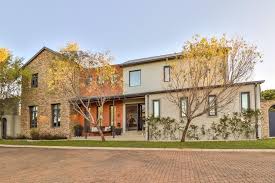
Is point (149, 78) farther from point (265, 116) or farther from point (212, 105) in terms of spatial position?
point (265, 116)

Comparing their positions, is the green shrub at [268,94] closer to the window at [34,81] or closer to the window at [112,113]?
the window at [112,113]

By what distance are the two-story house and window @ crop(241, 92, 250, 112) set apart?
14.8ft

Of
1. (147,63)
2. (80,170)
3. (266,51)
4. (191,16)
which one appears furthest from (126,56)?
(80,170)

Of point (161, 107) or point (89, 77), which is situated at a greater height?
point (89, 77)

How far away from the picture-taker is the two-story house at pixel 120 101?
2542 cm

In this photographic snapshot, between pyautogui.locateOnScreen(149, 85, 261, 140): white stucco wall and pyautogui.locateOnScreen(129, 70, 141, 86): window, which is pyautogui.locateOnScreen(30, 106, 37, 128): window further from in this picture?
pyautogui.locateOnScreen(149, 85, 261, 140): white stucco wall

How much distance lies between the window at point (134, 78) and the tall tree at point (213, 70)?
24.6ft

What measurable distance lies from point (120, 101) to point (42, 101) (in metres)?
8.03

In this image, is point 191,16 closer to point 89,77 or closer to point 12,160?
point 89,77

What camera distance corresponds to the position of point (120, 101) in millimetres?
30641

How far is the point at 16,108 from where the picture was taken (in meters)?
35.2

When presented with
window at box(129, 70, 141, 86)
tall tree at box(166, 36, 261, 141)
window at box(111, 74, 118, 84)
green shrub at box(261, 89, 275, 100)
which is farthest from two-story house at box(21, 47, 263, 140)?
green shrub at box(261, 89, 275, 100)

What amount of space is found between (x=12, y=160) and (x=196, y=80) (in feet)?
38.9

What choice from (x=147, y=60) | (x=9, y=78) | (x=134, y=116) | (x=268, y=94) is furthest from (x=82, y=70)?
(x=268, y=94)
